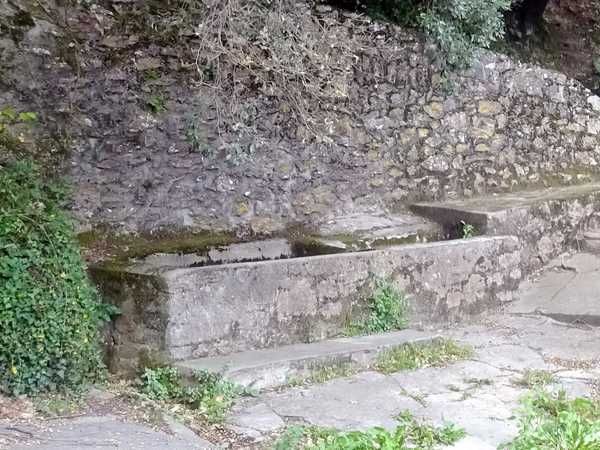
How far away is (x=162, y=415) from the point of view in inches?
164

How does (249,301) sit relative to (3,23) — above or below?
below

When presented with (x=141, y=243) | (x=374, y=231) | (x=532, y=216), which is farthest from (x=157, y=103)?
(x=532, y=216)

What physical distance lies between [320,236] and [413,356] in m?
1.74

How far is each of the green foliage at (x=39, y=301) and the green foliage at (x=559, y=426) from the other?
234cm

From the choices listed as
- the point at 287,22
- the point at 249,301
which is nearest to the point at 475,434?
the point at 249,301

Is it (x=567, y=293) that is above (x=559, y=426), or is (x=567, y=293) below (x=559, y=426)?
below

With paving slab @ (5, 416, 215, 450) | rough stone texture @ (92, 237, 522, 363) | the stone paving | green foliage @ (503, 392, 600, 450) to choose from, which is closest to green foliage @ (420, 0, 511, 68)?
rough stone texture @ (92, 237, 522, 363)

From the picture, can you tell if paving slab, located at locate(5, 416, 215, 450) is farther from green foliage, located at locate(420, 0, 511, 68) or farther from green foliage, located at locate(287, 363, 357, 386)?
green foliage, located at locate(420, 0, 511, 68)

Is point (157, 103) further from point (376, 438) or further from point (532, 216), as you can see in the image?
point (532, 216)

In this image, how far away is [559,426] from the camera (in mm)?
3504

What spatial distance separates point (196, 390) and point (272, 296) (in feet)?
3.12

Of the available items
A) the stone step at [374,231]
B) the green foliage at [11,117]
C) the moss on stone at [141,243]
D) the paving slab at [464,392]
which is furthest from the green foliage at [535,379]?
the green foliage at [11,117]

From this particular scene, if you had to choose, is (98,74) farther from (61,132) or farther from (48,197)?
(48,197)

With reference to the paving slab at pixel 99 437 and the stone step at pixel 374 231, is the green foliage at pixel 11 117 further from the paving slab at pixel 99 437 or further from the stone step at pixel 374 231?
the stone step at pixel 374 231
